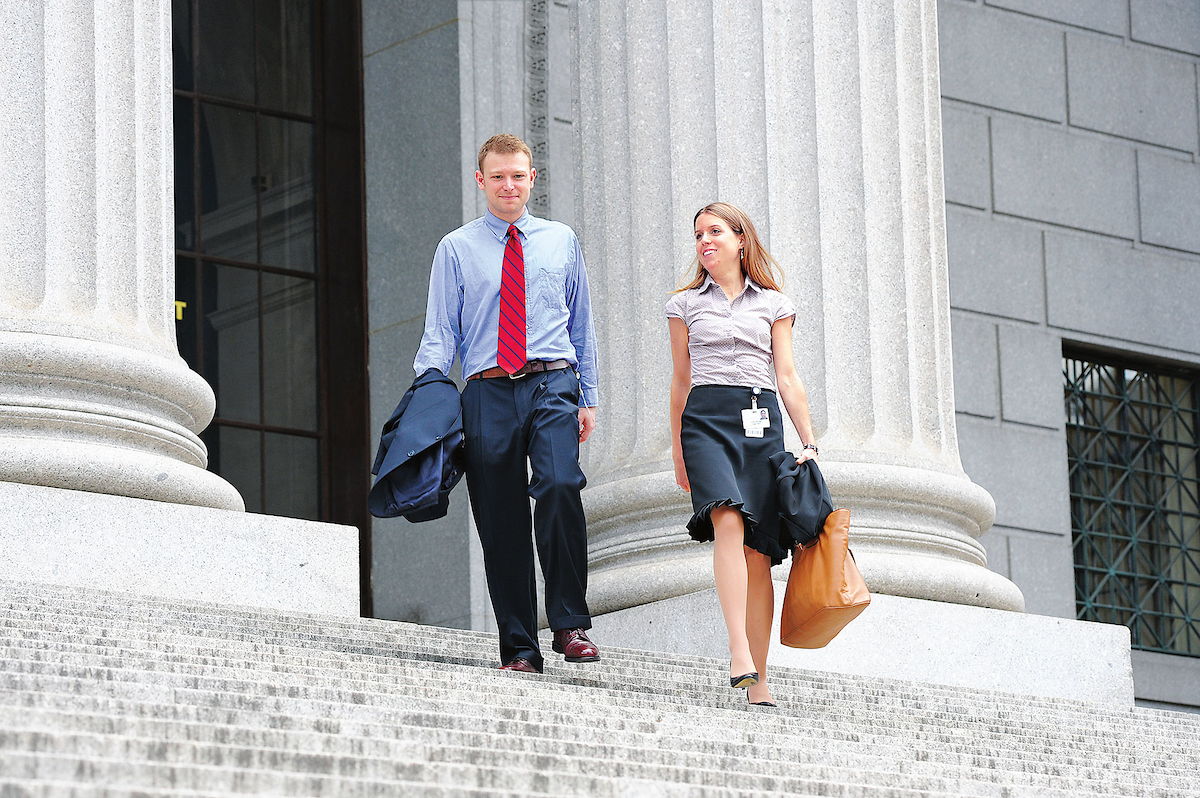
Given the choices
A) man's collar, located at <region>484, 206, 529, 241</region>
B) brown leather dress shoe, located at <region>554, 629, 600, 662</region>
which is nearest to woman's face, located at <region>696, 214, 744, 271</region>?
man's collar, located at <region>484, 206, 529, 241</region>

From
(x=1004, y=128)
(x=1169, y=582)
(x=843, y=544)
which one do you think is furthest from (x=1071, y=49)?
(x=843, y=544)

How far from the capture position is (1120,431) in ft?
52.8

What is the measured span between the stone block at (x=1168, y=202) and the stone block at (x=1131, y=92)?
7.8 inches

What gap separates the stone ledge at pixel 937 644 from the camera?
9016 mm

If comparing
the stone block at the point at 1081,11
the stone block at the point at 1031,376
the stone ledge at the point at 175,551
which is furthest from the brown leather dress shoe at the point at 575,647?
the stone block at the point at 1081,11

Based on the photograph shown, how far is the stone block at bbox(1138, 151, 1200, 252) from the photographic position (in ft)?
53.2

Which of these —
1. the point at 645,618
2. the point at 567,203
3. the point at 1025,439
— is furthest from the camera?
the point at 1025,439

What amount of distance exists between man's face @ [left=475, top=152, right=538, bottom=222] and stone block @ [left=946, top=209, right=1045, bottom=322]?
8694 millimetres

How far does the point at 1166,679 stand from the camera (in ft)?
50.2

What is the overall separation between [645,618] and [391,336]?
4.63 m

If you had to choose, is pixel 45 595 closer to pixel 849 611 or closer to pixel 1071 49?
pixel 849 611

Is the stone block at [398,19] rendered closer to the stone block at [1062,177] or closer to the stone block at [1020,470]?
the stone block at [1062,177]

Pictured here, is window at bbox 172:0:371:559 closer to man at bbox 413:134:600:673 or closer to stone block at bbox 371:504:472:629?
stone block at bbox 371:504:472:629

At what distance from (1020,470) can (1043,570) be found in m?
0.78
